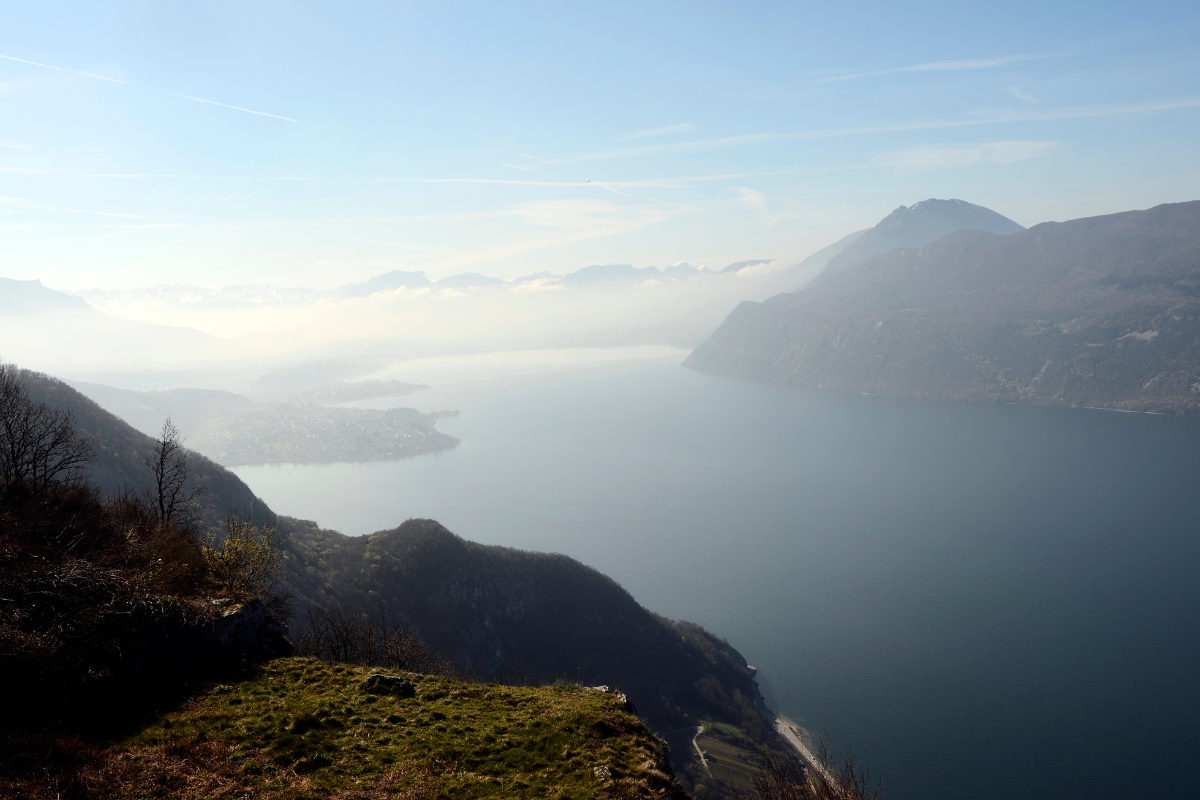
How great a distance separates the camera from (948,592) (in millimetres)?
110250

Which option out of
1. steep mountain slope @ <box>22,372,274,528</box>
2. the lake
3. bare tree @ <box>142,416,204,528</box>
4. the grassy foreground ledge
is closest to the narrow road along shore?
the lake

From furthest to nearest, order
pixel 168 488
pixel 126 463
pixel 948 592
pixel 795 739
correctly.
→ 1. pixel 948 592
2. pixel 126 463
3. pixel 795 739
4. pixel 168 488

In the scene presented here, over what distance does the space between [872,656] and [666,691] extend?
33132 millimetres

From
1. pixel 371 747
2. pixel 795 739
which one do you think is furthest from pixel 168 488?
pixel 795 739

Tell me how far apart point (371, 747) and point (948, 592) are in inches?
4747

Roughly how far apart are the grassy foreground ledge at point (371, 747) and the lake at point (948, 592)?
65.7 metres

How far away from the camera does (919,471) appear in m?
192

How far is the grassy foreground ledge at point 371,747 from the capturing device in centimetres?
1425

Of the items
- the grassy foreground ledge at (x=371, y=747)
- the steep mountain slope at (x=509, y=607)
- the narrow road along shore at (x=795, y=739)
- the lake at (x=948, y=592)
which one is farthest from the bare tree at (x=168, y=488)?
the lake at (x=948, y=592)

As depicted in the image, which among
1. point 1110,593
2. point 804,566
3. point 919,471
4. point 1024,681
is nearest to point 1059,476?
point 919,471

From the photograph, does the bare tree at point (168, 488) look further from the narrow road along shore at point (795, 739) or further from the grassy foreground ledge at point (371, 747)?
the narrow road along shore at point (795, 739)

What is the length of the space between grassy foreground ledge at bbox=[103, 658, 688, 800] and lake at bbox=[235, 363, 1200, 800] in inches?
2588

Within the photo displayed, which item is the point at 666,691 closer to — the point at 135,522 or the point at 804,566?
the point at 804,566

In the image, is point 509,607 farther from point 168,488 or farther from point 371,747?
point 371,747
